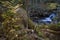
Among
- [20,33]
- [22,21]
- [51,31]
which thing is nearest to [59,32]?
[51,31]

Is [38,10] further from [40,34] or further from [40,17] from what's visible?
[40,34]

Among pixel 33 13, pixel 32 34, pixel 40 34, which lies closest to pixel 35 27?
pixel 40 34

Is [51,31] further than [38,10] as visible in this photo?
No

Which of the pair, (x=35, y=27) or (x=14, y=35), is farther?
(x=35, y=27)

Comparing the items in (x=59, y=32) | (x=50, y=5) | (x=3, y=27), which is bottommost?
(x=59, y=32)

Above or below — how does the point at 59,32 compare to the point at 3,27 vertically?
below

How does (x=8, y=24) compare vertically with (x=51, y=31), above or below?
above

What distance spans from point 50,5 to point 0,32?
2522mm

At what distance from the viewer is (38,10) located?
7.91 meters

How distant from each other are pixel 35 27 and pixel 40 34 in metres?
0.49

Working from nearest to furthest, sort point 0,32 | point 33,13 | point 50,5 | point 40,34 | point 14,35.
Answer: point 14,35 < point 0,32 < point 40,34 < point 50,5 < point 33,13

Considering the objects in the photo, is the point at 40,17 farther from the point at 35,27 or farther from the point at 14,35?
the point at 14,35

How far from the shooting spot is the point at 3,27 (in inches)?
184

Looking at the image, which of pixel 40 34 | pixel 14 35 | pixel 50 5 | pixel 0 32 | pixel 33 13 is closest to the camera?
pixel 14 35
